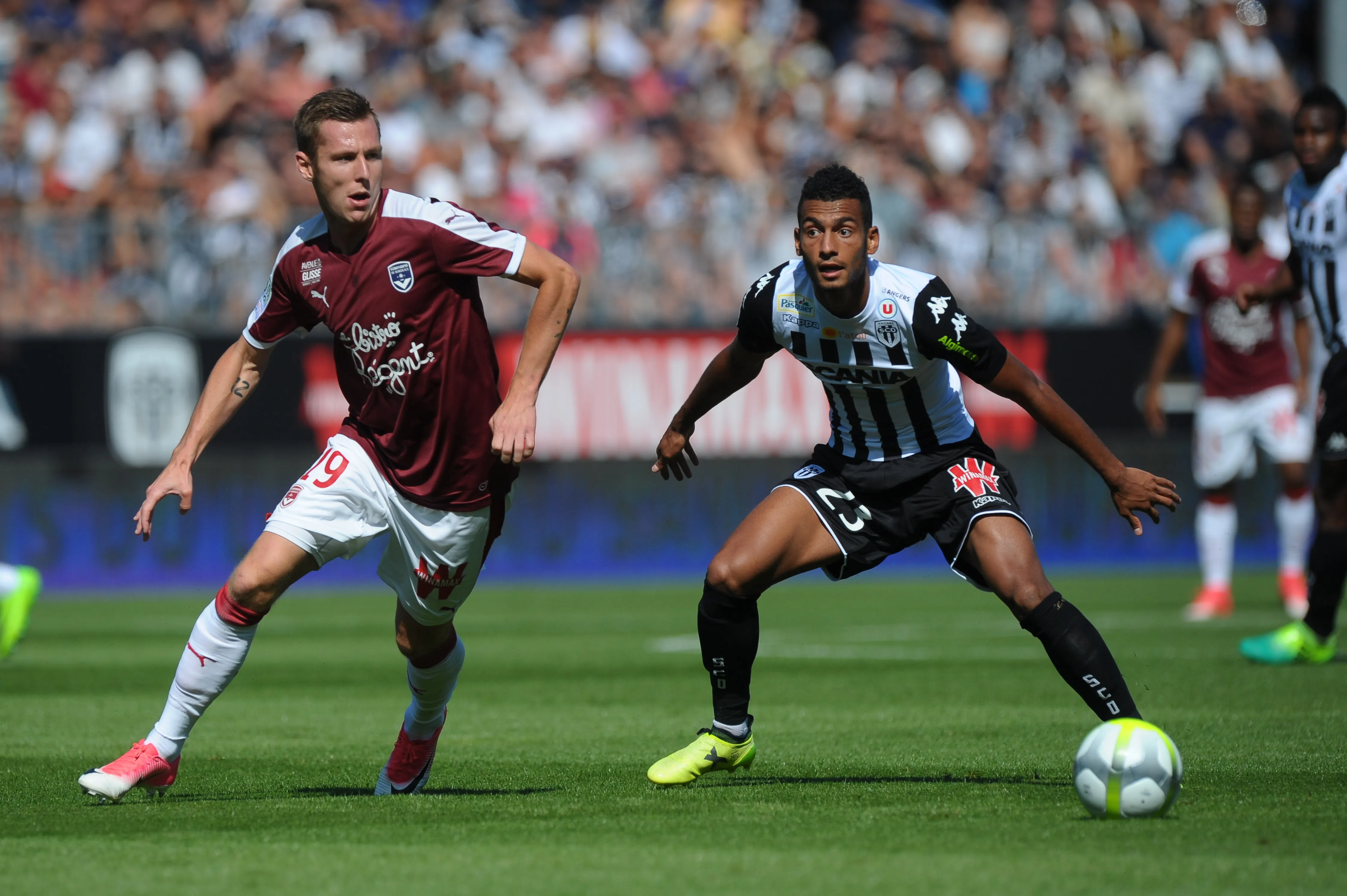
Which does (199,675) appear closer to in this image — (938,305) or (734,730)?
(734,730)

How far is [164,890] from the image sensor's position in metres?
4.41

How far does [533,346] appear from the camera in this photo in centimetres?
588

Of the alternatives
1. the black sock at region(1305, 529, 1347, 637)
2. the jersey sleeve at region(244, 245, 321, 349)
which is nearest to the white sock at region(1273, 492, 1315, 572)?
the black sock at region(1305, 529, 1347, 637)

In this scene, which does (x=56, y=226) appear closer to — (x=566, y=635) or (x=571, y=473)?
(x=571, y=473)

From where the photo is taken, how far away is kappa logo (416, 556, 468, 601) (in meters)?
6.14

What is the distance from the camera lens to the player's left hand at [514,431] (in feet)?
18.7

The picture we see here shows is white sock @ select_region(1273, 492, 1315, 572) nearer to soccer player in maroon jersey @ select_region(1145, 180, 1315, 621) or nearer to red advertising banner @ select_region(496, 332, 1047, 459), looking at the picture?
soccer player in maroon jersey @ select_region(1145, 180, 1315, 621)

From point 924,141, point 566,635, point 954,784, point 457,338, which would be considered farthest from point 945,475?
point 924,141

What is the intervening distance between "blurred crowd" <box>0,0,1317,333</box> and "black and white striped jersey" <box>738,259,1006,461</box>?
10693 millimetres

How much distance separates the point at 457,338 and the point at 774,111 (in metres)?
14.8

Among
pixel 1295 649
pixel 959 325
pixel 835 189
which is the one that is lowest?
pixel 1295 649

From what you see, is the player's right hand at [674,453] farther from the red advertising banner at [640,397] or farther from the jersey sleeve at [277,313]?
the red advertising banner at [640,397]

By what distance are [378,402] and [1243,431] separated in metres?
8.93

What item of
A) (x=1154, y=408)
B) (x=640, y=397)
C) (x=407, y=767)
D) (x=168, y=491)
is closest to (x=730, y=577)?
(x=407, y=767)
